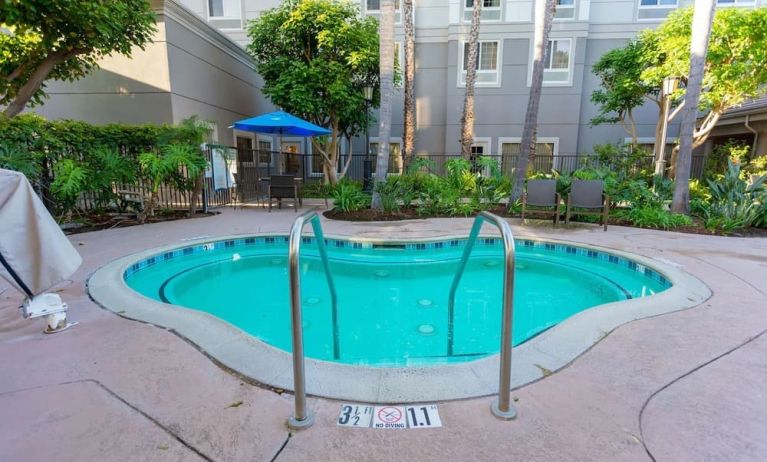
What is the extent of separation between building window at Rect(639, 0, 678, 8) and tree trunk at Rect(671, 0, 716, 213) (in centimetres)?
843

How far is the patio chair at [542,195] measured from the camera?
23.7ft

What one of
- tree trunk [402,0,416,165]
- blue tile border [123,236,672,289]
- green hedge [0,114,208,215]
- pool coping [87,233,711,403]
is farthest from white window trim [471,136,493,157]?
pool coping [87,233,711,403]

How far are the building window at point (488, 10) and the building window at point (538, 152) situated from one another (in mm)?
4579

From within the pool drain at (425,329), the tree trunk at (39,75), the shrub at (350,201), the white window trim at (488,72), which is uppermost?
the white window trim at (488,72)

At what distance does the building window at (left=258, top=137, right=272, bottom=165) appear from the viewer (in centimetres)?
1242

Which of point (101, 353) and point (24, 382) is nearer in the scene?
point (24, 382)

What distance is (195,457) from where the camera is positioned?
5.39 feet

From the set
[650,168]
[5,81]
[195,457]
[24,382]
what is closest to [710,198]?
[650,168]

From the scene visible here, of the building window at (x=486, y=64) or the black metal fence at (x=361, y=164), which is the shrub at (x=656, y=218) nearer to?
the black metal fence at (x=361, y=164)

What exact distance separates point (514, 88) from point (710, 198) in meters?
8.39

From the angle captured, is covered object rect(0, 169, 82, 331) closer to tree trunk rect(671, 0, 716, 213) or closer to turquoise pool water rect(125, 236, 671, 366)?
turquoise pool water rect(125, 236, 671, 366)

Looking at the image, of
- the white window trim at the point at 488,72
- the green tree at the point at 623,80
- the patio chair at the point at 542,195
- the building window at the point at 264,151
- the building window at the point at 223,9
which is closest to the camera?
the patio chair at the point at 542,195

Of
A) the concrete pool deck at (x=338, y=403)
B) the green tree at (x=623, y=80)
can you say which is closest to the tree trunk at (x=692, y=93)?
the green tree at (x=623, y=80)

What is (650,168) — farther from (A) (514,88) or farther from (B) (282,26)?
(B) (282,26)
